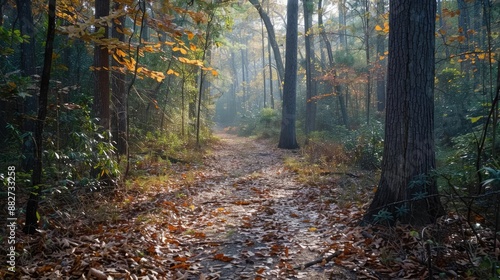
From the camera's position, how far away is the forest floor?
3.26 meters

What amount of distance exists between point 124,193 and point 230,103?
155 ft

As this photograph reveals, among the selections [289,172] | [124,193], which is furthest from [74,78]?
[289,172]

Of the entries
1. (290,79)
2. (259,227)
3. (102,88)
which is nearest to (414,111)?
(259,227)

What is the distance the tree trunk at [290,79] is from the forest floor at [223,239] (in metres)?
8.03

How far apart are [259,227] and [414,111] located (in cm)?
276

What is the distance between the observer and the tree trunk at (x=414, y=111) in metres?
4.11

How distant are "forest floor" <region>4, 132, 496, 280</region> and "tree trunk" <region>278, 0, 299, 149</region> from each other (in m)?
8.03

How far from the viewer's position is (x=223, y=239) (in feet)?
14.6

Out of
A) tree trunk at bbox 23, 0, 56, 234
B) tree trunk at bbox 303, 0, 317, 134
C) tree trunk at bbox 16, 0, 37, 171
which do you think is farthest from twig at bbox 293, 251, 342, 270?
tree trunk at bbox 303, 0, 317, 134

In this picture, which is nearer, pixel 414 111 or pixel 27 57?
pixel 414 111

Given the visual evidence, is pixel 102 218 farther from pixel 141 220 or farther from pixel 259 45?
pixel 259 45

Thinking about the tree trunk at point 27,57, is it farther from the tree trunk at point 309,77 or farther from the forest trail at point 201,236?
the tree trunk at point 309,77

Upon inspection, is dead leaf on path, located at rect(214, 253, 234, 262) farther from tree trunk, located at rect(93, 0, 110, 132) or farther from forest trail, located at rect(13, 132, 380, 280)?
tree trunk, located at rect(93, 0, 110, 132)

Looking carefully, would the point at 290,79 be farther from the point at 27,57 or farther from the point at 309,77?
the point at 27,57
